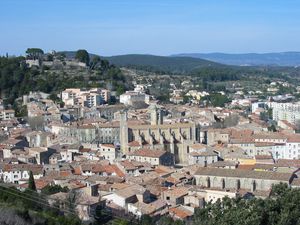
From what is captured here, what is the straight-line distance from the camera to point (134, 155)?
28.5 meters

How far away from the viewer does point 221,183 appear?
2328cm

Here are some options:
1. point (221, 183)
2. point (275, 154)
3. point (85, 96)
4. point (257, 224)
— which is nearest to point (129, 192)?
point (221, 183)

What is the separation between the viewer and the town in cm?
2027

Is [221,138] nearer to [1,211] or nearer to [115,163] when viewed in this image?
[115,163]

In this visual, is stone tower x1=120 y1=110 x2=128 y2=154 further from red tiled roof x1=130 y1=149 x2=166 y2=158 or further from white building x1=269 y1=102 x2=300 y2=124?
white building x1=269 y1=102 x2=300 y2=124

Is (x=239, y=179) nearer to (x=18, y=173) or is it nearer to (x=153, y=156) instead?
(x=153, y=156)

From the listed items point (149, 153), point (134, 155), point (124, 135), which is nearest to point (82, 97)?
point (124, 135)

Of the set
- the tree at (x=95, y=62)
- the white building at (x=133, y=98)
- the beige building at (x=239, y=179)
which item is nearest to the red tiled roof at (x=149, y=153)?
the beige building at (x=239, y=179)

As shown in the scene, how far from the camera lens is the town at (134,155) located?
66.5 ft

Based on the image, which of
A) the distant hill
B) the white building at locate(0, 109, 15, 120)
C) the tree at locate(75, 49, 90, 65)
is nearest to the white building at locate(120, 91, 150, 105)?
the white building at locate(0, 109, 15, 120)

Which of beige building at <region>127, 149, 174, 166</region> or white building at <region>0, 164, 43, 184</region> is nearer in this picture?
white building at <region>0, 164, 43, 184</region>

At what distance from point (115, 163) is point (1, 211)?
12839mm

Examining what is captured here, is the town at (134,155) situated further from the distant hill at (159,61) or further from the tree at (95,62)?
the distant hill at (159,61)

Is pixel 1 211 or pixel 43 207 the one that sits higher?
pixel 1 211
